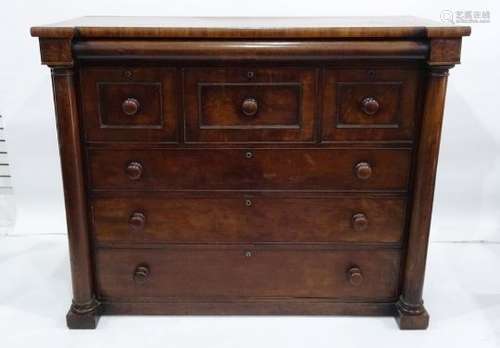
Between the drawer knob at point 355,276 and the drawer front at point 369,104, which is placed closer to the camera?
the drawer front at point 369,104

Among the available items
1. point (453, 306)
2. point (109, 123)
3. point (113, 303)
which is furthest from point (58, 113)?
point (453, 306)

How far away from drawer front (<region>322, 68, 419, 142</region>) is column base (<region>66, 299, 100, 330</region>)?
3.49ft

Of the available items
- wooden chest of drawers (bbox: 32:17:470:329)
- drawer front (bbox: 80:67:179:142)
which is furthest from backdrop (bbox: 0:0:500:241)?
drawer front (bbox: 80:67:179:142)

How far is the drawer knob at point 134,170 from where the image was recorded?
2006mm

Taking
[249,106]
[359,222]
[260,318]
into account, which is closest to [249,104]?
[249,106]

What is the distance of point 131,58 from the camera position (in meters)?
1.87

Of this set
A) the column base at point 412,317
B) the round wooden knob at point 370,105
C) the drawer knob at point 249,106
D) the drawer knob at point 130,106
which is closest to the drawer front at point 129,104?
the drawer knob at point 130,106

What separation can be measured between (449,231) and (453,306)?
2.24ft

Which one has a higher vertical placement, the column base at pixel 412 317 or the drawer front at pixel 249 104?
the drawer front at pixel 249 104

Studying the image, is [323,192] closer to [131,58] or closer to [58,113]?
[131,58]

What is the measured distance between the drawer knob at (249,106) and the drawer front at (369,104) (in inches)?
9.1

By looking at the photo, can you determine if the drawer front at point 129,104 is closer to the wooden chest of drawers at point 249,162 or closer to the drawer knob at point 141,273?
the wooden chest of drawers at point 249,162

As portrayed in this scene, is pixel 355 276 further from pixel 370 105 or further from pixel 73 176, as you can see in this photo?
pixel 73 176

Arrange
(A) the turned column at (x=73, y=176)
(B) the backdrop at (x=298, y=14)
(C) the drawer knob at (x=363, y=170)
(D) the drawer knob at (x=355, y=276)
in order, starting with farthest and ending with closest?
1. (B) the backdrop at (x=298, y=14)
2. (D) the drawer knob at (x=355, y=276)
3. (C) the drawer knob at (x=363, y=170)
4. (A) the turned column at (x=73, y=176)
